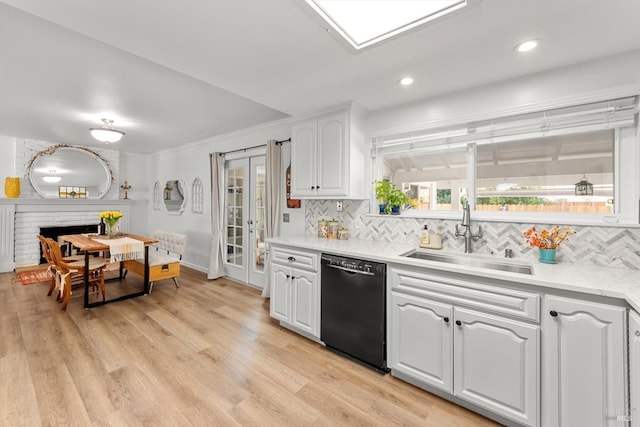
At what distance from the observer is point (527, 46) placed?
5.74 feet

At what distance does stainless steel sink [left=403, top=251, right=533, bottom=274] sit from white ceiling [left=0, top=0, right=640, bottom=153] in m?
1.44

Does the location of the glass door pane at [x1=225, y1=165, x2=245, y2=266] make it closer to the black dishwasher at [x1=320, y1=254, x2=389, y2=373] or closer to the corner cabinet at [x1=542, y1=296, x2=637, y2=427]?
the black dishwasher at [x1=320, y1=254, x2=389, y2=373]

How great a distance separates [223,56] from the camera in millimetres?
1914

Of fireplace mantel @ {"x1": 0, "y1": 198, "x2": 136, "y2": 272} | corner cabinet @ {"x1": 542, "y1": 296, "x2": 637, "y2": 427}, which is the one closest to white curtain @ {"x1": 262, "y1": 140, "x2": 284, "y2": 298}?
corner cabinet @ {"x1": 542, "y1": 296, "x2": 637, "y2": 427}

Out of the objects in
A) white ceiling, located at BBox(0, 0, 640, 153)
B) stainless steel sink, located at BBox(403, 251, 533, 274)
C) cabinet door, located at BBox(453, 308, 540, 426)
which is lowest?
cabinet door, located at BBox(453, 308, 540, 426)

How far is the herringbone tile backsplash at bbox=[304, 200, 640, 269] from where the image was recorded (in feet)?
5.99

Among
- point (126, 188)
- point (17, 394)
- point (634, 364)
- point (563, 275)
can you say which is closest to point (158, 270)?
point (17, 394)

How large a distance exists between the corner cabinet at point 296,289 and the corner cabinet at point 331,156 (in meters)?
0.71

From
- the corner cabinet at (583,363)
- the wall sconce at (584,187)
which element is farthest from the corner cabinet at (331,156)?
the corner cabinet at (583,363)

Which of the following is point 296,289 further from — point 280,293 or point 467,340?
point 467,340

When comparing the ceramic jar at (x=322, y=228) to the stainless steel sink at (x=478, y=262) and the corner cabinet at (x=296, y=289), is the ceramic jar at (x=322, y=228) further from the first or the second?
the stainless steel sink at (x=478, y=262)

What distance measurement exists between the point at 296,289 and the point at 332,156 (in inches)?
54.5

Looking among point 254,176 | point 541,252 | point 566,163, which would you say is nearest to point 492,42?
point 566,163

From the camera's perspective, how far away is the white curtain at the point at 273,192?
12.1 feet
